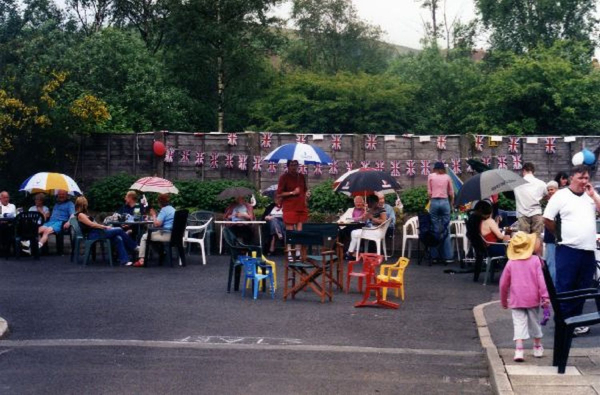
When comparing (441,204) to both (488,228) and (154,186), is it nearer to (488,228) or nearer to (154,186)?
(488,228)

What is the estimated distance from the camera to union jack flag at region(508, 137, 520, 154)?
2498 centimetres

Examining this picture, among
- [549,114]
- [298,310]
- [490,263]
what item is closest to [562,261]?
[298,310]

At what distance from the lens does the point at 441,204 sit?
66.4ft

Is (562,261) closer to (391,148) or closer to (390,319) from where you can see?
(390,319)

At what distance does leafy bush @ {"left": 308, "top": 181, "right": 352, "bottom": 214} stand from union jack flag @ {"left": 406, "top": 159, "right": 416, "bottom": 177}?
2448mm

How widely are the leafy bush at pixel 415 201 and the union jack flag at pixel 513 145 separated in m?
2.91

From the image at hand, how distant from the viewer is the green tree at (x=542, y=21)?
46.5 metres

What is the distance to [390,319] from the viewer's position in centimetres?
1277

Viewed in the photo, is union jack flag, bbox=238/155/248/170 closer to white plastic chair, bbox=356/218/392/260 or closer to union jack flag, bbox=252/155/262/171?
union jack flag, bbox=252/155/262/171

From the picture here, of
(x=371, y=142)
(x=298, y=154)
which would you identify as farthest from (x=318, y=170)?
(x=298, y=154)

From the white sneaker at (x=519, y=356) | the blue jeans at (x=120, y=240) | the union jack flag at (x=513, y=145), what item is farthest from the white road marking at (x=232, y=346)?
the union jack flag at (x=513, y=145)

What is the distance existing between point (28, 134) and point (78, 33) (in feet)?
87.0

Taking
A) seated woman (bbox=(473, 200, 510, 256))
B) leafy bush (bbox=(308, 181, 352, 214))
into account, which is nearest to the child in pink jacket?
seated woman (bbox=(473, 200, 510, 256))

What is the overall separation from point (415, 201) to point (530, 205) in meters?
7.42
